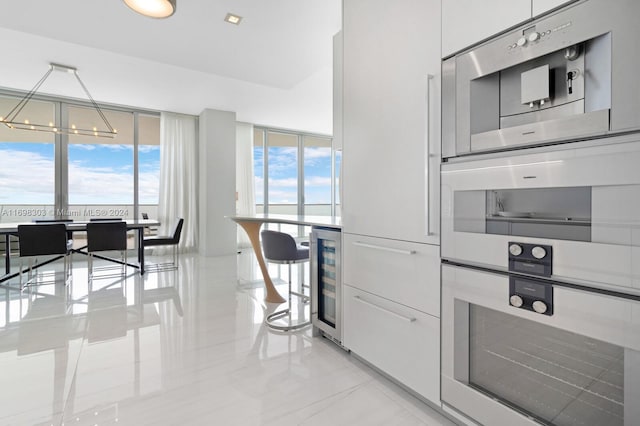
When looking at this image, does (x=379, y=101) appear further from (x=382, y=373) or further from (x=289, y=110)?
(x=289, y=110)

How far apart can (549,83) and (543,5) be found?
0.90ft

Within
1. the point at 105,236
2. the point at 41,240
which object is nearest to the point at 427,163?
the point at 105,236

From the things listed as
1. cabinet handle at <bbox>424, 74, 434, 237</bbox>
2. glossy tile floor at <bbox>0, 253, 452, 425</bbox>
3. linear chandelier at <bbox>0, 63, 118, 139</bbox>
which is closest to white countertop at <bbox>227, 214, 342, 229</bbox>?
cabinet handle at <bbox>424, 74, 434, 237</bbox>

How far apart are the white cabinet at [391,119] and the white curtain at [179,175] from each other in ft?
17.6

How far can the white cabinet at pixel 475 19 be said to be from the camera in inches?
47.6

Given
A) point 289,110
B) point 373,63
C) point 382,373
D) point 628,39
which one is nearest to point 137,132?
point 289,110

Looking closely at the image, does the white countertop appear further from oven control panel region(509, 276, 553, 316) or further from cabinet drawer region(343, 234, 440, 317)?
oven control panel region(509, 276, 553, 316)

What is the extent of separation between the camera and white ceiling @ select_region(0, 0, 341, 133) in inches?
114

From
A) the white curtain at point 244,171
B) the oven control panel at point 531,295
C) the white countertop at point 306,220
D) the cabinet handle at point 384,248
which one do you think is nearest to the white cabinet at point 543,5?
the oven control panel at point 531,295

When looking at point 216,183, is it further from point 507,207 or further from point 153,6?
point 507,207

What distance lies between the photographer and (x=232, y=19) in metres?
3.02

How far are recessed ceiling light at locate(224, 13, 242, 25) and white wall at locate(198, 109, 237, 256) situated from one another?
3488 millimetres

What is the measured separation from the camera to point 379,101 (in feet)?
6.08

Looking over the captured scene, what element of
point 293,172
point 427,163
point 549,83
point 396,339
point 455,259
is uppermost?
point 293,172
